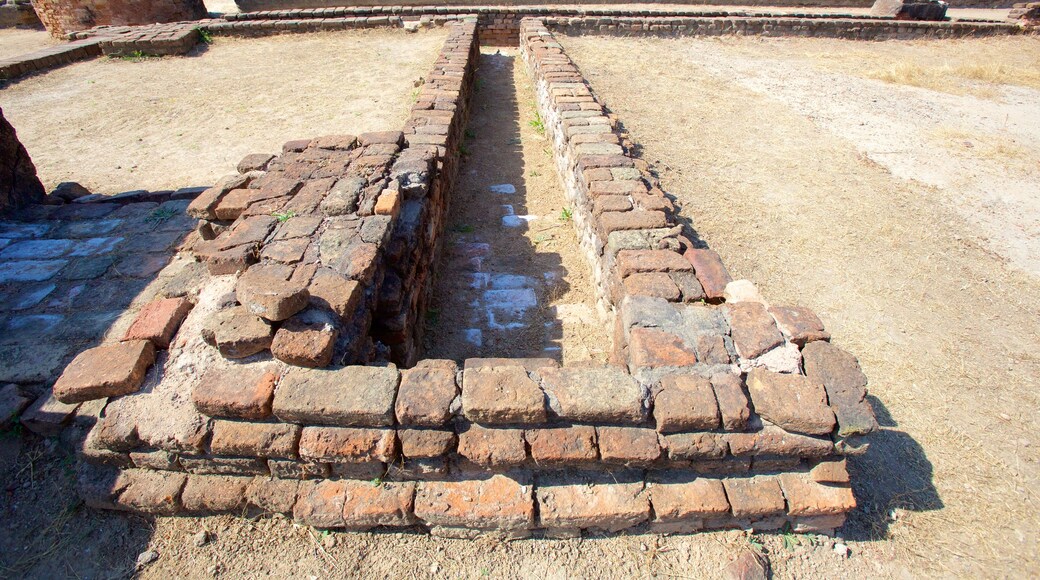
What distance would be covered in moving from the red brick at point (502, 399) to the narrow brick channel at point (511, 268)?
121cm

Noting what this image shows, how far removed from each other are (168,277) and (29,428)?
1287 mm

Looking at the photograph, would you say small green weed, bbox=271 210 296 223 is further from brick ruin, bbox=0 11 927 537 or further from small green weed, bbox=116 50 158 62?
small green weed, bbox=116 50 158 62

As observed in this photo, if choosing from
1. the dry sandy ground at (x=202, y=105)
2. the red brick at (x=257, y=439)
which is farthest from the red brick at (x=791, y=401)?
the dry sandy ground at (x=202, y=105)

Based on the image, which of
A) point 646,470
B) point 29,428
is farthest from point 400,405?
point 29,428

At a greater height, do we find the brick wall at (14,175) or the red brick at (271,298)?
the red brick at (271,298)

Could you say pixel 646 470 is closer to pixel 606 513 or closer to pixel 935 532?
pixel 606 513

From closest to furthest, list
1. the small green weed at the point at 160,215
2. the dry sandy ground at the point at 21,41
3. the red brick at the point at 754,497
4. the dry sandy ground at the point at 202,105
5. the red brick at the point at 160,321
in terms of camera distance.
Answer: the red brick at the point at 754,497 → the red brick at the point at 160,321 → the small green weed at the point at 160,215 → the dry sandy ground at the point at 202,105 → the dry sandy ground at the point at 21,41

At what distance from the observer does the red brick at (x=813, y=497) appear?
217 centimetres

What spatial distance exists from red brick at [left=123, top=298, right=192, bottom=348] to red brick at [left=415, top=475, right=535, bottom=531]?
1445 millimetres

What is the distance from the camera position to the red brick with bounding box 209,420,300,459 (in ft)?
6.97

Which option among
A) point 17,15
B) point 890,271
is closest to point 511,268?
point 890,271

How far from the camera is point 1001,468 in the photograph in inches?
108

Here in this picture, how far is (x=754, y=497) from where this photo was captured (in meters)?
2.18

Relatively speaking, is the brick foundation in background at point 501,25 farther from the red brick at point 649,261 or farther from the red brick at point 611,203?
the red brick at point 649,261
